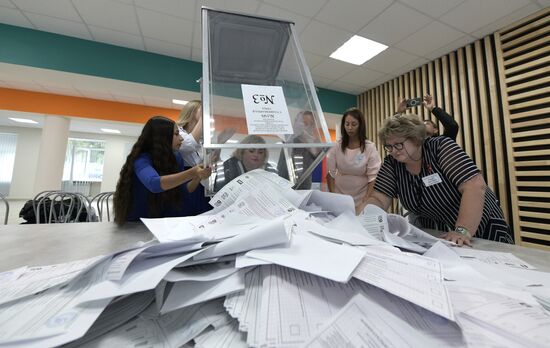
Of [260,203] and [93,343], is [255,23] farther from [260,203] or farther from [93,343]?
[93,343]

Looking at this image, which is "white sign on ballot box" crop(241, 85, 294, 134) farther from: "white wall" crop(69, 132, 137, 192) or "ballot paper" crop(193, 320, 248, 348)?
"white wall" crop(69, 132, 137, 192)

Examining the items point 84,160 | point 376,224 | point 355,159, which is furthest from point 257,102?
point 84,160

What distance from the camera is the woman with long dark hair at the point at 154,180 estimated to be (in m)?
0.98

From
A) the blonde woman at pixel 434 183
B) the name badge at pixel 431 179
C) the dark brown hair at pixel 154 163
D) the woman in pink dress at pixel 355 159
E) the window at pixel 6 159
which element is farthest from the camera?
the window at pixel 6 159

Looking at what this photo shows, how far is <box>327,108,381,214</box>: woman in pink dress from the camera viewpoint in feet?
5.51

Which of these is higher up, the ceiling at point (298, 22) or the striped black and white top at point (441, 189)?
the ceiling at point (298, 22)

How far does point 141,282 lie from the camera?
25 cm

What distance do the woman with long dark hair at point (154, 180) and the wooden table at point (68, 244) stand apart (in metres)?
0.22

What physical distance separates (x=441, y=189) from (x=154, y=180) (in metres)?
1.19

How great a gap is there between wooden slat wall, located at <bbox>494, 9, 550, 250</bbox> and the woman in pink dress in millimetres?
1914

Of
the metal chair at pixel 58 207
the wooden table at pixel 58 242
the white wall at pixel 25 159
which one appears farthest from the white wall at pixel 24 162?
the wooden table at pixel 58 242

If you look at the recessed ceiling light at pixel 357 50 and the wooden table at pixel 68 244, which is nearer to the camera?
the wooden table at pixel 68 244

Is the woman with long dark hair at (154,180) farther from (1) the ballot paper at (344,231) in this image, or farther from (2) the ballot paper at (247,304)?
(2) the ballot paper at (247,304)

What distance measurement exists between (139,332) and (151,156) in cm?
107
